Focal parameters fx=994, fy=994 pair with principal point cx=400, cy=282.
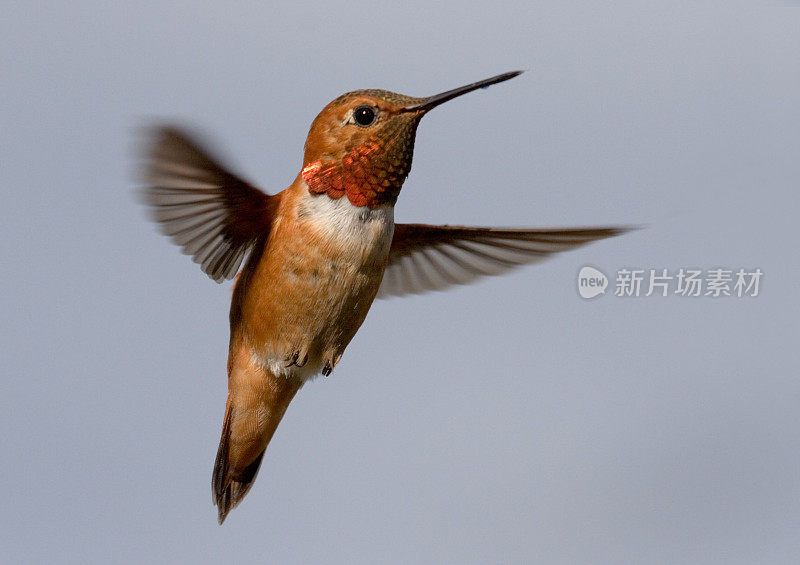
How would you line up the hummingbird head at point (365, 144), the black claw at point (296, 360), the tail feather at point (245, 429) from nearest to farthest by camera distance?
the hummingbird head at point (365, 144)
the black claw at point (296, 360)
the tail feather at point (245, 429)

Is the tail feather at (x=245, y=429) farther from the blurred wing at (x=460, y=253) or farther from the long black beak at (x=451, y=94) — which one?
the long black beak at (x=451, y=94)

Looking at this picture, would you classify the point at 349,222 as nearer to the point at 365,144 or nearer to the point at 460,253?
the point at 365,144

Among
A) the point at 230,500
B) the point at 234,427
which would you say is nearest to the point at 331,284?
the point at 234,427

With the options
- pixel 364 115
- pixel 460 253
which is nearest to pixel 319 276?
pixel 364 115

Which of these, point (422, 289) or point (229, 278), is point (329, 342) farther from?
point (422, 289)

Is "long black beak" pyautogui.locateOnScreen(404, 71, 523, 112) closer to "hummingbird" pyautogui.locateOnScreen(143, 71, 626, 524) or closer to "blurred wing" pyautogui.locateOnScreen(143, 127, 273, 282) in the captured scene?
"hummingbird" pyautogui.locateOnScreen(143, 71, 626, 524)

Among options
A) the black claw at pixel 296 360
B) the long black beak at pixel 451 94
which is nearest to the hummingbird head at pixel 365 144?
the long black beak at pixel 451 94
